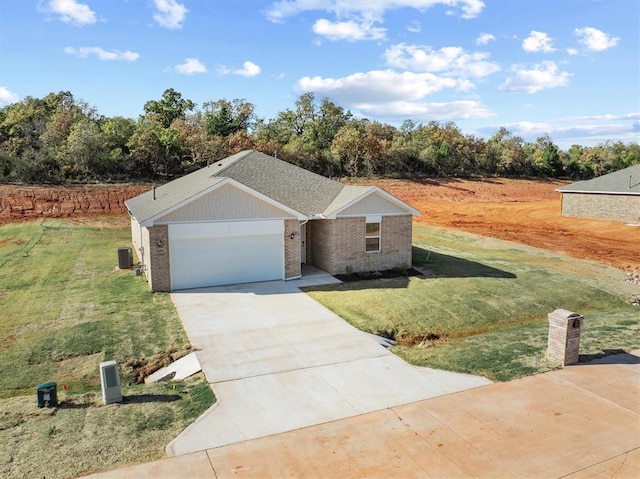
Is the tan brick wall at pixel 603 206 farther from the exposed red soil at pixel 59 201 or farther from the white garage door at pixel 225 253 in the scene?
the exposed red soil at pixel 59 201

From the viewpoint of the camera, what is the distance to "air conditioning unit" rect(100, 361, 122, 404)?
8266mm

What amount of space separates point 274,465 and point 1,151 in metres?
43.0

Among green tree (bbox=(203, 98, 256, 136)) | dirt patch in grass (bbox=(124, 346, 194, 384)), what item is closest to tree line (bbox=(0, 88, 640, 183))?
green tree (bbox=(203, 98, 256, 136))

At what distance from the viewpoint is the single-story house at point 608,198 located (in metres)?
35.5

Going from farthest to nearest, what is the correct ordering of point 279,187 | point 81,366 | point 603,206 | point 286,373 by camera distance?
point 603,206 < point 279,187 < point 81,366 < point 286,373

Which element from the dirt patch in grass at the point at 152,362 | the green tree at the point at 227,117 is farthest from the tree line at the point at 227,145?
the dirt patch in grass at the point at 152,362

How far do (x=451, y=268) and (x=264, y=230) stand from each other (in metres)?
8.17

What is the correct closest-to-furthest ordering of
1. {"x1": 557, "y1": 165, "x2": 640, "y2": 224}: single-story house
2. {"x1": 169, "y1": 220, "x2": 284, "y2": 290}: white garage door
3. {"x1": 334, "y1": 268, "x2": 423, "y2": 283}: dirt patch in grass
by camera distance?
1. {"x1": 169, "y1": 220, "x2": 284, "y2": 290}: white garage door
2. {"x1": 334, "y1": 268, "x2": 423, "y2": 283}: dirt patch in grass
3. {"x1": 557, "y1": 165, "x2": 640, "y2": 224}: single-story house

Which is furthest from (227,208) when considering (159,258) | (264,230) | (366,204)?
(366,204)

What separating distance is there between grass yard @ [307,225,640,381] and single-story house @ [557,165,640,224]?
18090 mm

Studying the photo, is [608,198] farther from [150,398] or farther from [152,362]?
[150,398]

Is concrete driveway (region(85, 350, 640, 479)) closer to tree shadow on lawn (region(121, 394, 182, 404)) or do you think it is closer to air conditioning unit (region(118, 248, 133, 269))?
tree shadow on lawn (region(121, 394, 182, 404))

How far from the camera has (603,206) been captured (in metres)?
37.5

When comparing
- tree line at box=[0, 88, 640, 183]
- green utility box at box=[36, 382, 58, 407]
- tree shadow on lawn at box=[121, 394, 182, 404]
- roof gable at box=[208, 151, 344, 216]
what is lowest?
tree shadow on lawn at box=[121, 394, 182, 404]
